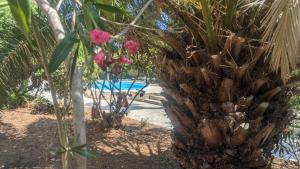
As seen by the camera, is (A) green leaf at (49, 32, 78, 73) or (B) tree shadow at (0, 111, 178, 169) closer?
(A) green leaf at (49, 32, 78, 73)

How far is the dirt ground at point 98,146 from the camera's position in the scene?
20.0 ft

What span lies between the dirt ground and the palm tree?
150 centimetres

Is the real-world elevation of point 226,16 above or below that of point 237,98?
above

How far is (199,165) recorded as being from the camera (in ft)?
15.5

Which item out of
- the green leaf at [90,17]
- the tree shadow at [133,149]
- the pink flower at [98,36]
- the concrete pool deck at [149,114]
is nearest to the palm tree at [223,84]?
the tree shadow at [133,149]

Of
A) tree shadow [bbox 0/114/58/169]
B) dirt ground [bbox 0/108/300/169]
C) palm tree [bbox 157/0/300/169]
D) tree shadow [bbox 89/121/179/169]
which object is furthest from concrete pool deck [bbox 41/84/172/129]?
palm tree [bbox 157/0/300/169]

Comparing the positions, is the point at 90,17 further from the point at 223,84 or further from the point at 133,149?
the point at 133,149

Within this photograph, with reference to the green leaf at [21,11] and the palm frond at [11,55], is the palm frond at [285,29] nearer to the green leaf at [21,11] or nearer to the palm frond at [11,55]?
the green leaf at [21,11]

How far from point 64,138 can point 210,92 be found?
2.05m

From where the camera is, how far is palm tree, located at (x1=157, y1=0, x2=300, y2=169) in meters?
4.42

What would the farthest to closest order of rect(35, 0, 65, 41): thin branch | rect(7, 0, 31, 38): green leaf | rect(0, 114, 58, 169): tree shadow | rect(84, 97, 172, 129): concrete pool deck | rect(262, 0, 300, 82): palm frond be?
rect(84, 97, 172, 129): concrete pool deck
rect(0, 114, 58, 169): tree shadow
rect(262, 0, 300, 82): palm frond
rect(35, 0, 65, 41): thin branch
rect(7, 0, 31, 38): green leaf

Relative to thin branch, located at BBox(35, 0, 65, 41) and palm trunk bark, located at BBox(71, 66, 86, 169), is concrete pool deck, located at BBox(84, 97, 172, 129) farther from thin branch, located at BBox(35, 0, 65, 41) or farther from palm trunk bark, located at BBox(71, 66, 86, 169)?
thin branch, located at BBox(35, 0, 65, 41)

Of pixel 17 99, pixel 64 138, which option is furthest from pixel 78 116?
pixel 17 99

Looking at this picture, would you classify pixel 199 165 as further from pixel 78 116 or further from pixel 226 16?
pixel 78 116
